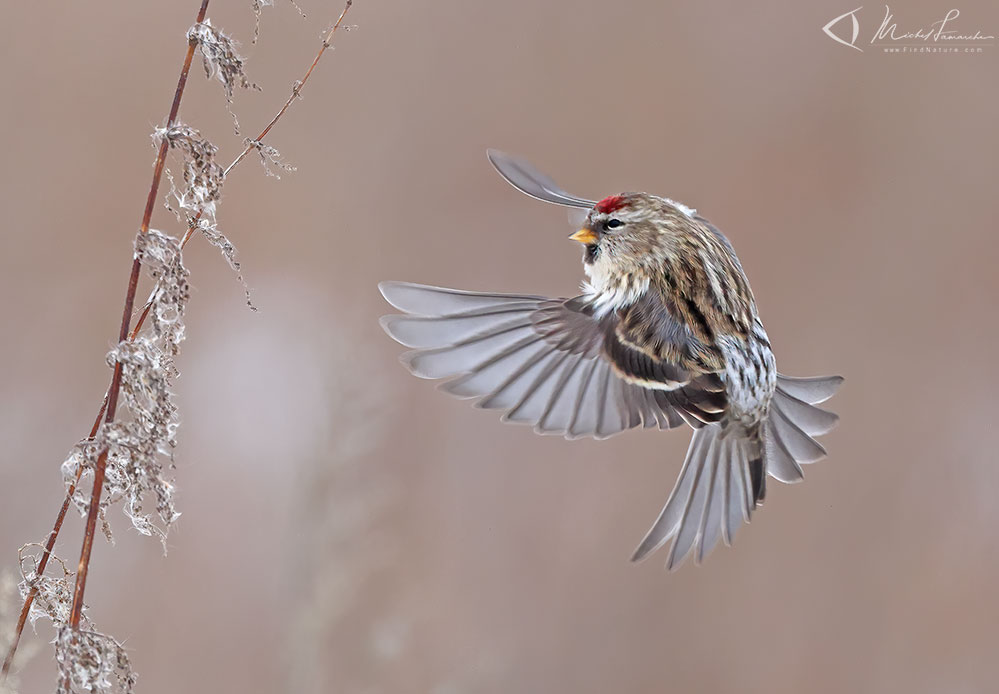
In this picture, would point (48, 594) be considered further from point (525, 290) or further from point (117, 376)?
point (525, 290)

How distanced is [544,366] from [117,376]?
103 centimetres

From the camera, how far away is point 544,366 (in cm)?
172

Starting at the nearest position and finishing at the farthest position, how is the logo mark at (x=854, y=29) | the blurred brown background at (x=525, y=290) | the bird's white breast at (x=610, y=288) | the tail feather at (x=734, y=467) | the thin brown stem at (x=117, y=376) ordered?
1. the thin brown stem at (x=117, y=376)
2. the bird's white breast at (x=610, y=288)
3. the tail feather at (x=734, y=467)
4. the blurred brown background at (x=525, y=290)
5. the logo mark at (x=854, y=29)

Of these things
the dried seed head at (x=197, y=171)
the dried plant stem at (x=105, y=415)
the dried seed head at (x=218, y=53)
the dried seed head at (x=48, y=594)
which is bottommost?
the dried seed head at (x=48, y=594)

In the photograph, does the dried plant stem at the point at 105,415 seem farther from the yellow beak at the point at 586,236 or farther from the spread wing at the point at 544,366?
the yellow beak at the point at 586,236

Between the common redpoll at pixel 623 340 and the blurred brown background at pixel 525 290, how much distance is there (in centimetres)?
51

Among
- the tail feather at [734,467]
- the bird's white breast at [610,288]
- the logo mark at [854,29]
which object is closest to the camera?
the bird's white breast at [610,288]

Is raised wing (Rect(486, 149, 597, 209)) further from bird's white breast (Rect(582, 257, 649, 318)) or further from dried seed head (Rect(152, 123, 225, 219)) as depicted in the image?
dried seed head (Rect(152, 123, 225, 219))

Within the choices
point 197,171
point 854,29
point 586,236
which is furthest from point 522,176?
point 854,29

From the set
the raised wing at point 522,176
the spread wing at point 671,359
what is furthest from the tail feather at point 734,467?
the raised wing at point 522,176

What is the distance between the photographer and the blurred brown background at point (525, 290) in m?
2.44

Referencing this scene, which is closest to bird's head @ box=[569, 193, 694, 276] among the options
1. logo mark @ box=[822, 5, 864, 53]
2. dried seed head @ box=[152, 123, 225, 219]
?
dried seed head @ box=[152, 123, 225, 219]

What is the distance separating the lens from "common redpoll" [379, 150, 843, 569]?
1602mm

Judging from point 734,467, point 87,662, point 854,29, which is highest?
point 854,29
